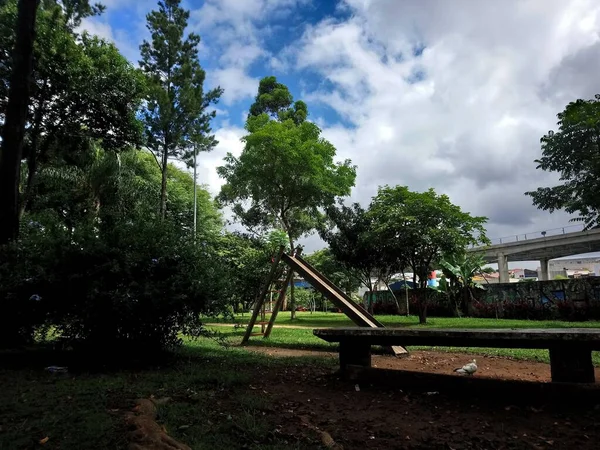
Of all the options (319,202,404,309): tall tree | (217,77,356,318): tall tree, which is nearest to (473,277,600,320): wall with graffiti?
(319,202,404,309): tall tree

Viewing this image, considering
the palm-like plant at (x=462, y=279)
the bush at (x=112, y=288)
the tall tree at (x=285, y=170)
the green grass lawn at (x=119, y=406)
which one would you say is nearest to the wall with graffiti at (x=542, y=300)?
the palm-like plant at (x=462, y=279)

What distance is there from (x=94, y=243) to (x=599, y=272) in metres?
77.8

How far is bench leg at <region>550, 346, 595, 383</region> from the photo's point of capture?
400cm

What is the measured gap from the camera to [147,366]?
18.8ft

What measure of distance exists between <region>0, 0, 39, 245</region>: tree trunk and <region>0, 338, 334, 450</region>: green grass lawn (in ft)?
7.50

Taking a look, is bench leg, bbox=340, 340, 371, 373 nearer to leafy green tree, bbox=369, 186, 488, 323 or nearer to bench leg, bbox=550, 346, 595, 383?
bench leg, bbox=550, 346, 595, 383

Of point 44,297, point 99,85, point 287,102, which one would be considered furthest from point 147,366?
point 287,102

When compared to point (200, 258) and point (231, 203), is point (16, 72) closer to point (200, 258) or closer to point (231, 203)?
point (200, 258)

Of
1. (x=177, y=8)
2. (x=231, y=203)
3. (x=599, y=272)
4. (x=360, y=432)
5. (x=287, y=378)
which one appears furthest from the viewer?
(x=599, y=272)

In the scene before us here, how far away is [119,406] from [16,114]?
507cm

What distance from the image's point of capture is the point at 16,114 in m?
6.44

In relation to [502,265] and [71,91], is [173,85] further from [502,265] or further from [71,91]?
[502,265]

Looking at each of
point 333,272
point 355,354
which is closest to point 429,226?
point 355,354

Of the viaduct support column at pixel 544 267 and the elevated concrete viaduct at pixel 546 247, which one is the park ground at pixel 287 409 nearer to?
the elevated concrete viaduct at pixel 546 247
